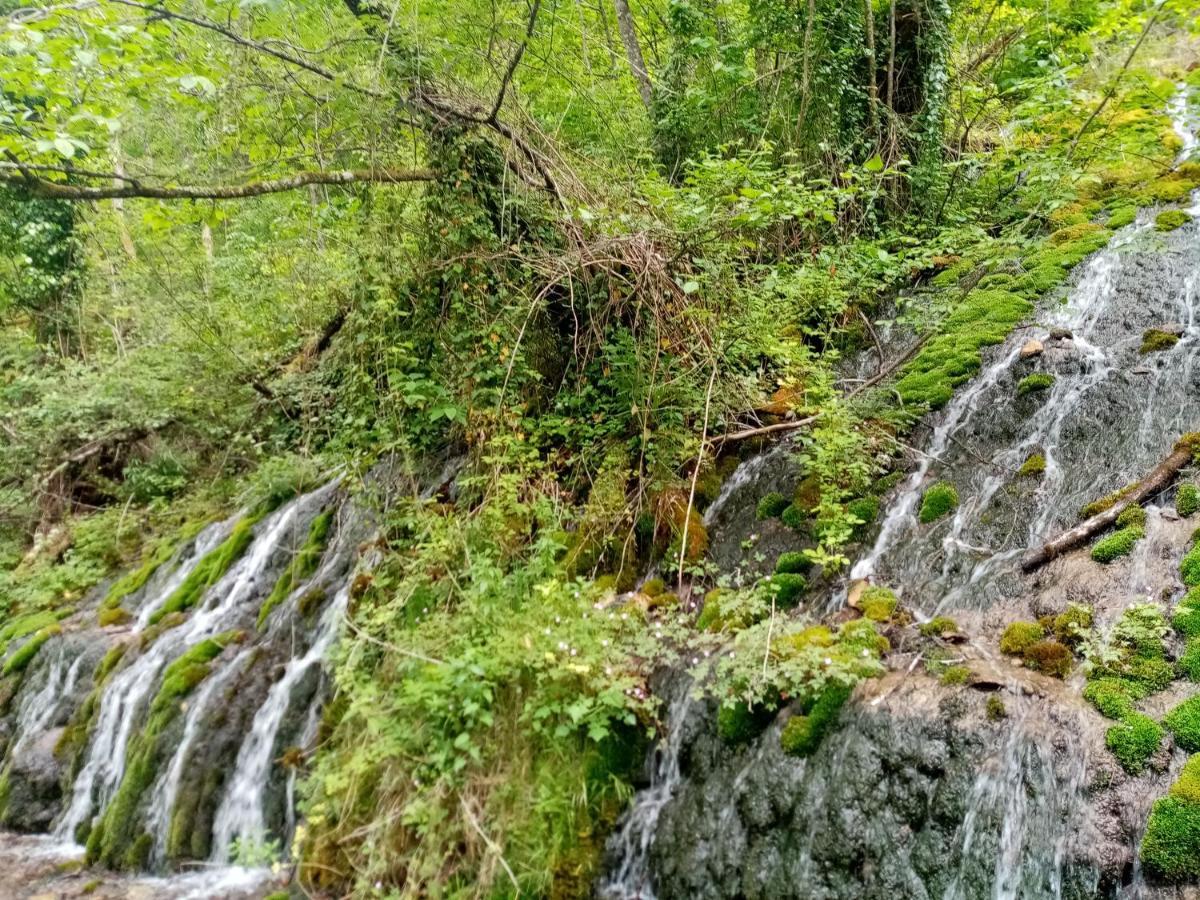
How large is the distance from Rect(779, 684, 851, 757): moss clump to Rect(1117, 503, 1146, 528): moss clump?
6.23 feet

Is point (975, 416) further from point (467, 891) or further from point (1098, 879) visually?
point (467, 891)

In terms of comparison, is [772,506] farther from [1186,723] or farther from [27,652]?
[27,652]

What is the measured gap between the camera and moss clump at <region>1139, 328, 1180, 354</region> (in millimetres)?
5086

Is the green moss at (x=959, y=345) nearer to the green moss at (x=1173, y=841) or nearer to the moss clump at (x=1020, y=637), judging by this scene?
the moss clump at (x=1020, y=637)

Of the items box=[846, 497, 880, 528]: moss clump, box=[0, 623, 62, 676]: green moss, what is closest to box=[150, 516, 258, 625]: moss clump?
box=[0, 623, 62, 676]: green moss

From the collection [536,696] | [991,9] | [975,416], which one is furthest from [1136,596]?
[991,9]

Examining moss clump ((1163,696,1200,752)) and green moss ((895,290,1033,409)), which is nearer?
moss clump ((1163,696,1200,752))

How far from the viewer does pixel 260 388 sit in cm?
906

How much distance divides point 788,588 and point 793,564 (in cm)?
26

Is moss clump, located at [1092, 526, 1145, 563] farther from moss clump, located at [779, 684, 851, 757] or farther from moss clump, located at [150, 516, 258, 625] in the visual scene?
moss clump, located at [150, 516, 258, 625]

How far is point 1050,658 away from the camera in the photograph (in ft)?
10.9

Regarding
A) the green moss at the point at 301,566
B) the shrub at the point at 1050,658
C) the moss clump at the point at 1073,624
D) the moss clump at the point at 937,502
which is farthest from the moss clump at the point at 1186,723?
the green moss at the point at 301,566

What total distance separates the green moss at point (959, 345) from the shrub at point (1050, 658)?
2.57 m

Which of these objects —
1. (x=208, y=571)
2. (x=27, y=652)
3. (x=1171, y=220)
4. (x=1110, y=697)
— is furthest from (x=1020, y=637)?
(x=27, y=652)
